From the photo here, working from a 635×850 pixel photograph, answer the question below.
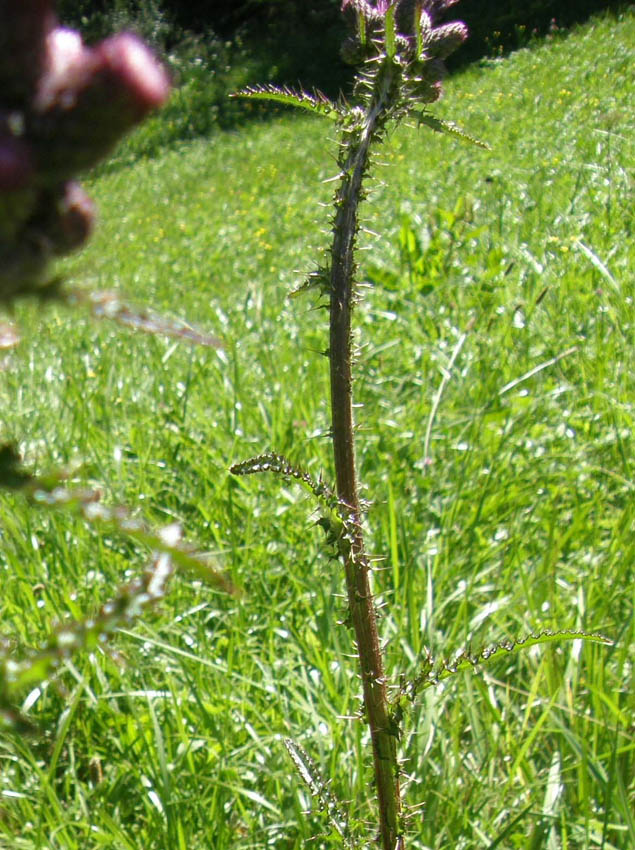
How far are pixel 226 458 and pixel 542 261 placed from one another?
1.64 m

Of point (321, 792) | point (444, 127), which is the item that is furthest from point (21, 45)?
point (321, 792)

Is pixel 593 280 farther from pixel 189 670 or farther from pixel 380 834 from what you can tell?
pixel 380 834

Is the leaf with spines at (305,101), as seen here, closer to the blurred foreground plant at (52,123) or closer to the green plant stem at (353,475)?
the green plant stem at (353,475)

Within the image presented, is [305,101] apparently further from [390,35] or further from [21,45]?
[21,45]

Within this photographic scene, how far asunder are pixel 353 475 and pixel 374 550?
99 cm

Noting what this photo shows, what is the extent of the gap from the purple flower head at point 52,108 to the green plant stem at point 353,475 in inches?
18.9

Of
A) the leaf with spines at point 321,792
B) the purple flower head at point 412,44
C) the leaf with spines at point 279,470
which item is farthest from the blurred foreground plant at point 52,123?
the leaf with spines at point 321,792

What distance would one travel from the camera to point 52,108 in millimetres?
348

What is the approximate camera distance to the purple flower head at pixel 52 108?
33cm

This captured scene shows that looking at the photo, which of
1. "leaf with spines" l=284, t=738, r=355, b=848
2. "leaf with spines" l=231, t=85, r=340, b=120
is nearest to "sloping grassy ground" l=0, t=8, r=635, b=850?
"leaf with spines" l=284, t=738, r=355, b=848

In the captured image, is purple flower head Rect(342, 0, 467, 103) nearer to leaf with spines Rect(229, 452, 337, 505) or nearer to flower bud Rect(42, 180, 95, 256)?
leaf with spines Rect(229, 452, 337, 505)

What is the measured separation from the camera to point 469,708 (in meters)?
1.47

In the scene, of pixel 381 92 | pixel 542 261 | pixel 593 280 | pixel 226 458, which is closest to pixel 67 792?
pixel 226 458

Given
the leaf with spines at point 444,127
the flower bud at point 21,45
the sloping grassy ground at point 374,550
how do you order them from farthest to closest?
the sloping grassy ground at point 374,550, the leaf with spines at point 444,127, the flower bud at point 21,45
